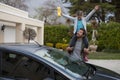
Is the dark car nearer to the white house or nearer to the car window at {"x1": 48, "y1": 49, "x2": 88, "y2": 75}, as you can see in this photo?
the car window at {"x1": 48, "y1": 49, "x2": 88, "y2": 75}

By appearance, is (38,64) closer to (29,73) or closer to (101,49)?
(29,73)

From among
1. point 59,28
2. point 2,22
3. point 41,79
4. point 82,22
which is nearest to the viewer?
point 41,79

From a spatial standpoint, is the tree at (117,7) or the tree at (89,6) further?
the tree at (117,7)

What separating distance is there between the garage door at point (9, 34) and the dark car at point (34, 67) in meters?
16.1

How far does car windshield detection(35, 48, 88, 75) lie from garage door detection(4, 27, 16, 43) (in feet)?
51.1

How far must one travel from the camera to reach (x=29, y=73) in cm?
525

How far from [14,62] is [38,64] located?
43 centimetres

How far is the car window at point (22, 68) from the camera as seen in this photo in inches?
204

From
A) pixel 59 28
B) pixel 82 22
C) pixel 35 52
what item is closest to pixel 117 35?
pixel 59 28

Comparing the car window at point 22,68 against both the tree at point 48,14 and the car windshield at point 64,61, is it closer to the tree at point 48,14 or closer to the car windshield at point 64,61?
the car windshield at point 64,61

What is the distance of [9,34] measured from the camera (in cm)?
2280

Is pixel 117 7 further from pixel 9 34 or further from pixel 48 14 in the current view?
pixel 9 34

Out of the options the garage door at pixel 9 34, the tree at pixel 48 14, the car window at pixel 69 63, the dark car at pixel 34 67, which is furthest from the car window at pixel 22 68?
the tree at pixel 48 14

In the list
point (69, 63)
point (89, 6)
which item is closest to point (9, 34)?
point (89, 6)
